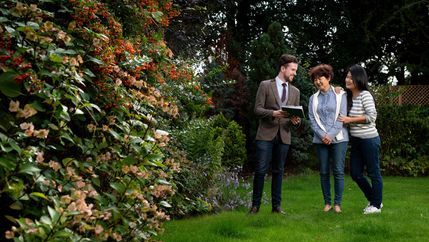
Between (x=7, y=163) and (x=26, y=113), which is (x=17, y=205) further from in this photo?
(x=26, y=113)

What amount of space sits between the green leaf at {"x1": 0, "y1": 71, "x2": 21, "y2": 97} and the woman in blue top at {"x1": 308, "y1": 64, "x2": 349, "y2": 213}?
4.77 m

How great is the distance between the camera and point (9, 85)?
6.70 feet

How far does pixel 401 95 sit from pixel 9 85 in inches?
541

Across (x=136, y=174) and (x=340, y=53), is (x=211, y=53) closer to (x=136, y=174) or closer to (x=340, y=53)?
(x=340, y=53)

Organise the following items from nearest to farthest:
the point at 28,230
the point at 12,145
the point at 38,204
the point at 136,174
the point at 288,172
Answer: the point at 28,230, the point at 12,145, the point at 38,204, the point at 136,174, the point at 288,172

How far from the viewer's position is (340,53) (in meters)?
18.9

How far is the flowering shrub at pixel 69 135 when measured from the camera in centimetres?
195

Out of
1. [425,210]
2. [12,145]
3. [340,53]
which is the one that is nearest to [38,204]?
[12,145]

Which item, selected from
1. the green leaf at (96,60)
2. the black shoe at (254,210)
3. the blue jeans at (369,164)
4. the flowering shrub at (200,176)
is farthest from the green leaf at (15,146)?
the blue jeans at (369,164)

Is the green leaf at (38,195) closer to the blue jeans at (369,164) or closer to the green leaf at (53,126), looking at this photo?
the green leaf at (53,126)

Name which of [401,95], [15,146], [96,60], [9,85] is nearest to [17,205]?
[15,146]

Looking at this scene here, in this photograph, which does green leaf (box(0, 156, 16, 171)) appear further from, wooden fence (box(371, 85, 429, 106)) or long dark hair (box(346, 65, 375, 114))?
wooden fence (box(371, 85, 429, 106))

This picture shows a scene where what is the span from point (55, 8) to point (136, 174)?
3.50 feet

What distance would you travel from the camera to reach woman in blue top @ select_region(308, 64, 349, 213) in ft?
20.8
